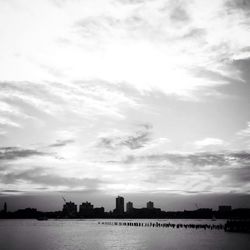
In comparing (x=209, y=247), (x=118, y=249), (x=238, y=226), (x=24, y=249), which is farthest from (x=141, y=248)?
(x=238, y=226)

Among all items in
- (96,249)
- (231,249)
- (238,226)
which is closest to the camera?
(231,249)

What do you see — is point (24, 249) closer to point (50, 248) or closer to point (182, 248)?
point (50, 248)

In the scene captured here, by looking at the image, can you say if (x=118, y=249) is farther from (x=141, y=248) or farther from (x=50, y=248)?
(x=50, y=248)

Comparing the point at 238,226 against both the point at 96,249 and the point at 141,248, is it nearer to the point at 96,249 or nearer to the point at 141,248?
the point at 141,248

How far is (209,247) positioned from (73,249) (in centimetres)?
2841

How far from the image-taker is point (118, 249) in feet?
257

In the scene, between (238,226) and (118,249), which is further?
(238,226)

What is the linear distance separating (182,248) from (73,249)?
22413mm

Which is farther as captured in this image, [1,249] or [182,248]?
[182,248]

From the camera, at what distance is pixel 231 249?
234 ft

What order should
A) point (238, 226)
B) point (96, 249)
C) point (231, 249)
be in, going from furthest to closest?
point (238, 226) → point (96, 249) → point (231, 249)

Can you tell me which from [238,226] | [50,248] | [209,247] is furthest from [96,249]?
[238,226]

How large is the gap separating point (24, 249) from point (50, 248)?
5.96m

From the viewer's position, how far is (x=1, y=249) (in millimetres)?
72938
